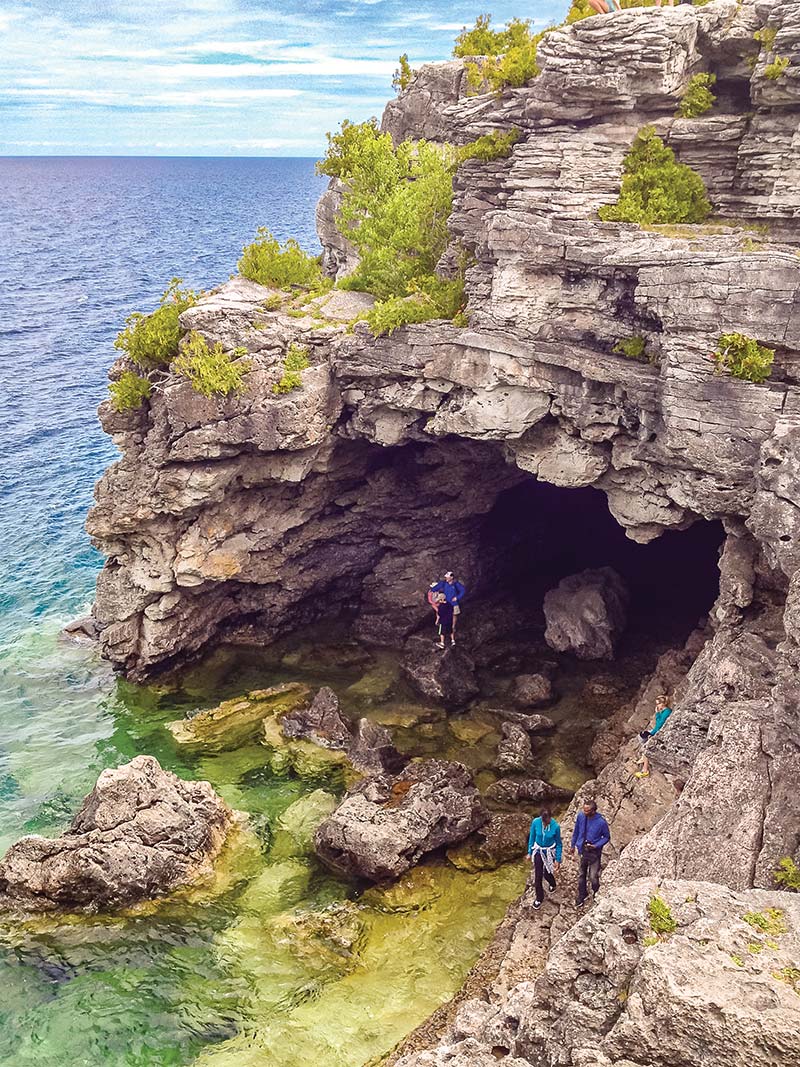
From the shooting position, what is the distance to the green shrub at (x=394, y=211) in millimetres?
28188

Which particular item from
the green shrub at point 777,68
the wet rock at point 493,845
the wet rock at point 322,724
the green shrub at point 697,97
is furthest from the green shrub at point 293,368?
the green shrub at point 777,68

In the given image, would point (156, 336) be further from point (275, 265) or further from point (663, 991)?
point (663, 991)

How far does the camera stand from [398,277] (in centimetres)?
2833

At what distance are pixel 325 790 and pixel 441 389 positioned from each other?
40.5ft

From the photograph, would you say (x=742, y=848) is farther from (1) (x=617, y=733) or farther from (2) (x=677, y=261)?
(2) (x=677, y=261)

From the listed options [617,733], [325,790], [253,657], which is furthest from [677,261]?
[253,657]

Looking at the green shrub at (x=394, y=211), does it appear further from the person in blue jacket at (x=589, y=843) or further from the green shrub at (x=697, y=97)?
the person in blue jacket at (x=589, y=843)

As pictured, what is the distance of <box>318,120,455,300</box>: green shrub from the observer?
92.5 feet

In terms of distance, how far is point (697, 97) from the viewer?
75.6 ft

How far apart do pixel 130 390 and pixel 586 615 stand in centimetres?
1720

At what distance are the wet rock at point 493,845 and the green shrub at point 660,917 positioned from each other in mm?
9924

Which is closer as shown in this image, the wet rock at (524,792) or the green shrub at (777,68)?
the green shrub at (777,68)

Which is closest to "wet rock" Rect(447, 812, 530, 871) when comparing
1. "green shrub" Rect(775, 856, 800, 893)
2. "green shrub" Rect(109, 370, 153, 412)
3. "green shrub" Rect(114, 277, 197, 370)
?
"green shrub" Rect(775, 856, 800, 893)

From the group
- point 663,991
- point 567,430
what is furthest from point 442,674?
point 663,991
